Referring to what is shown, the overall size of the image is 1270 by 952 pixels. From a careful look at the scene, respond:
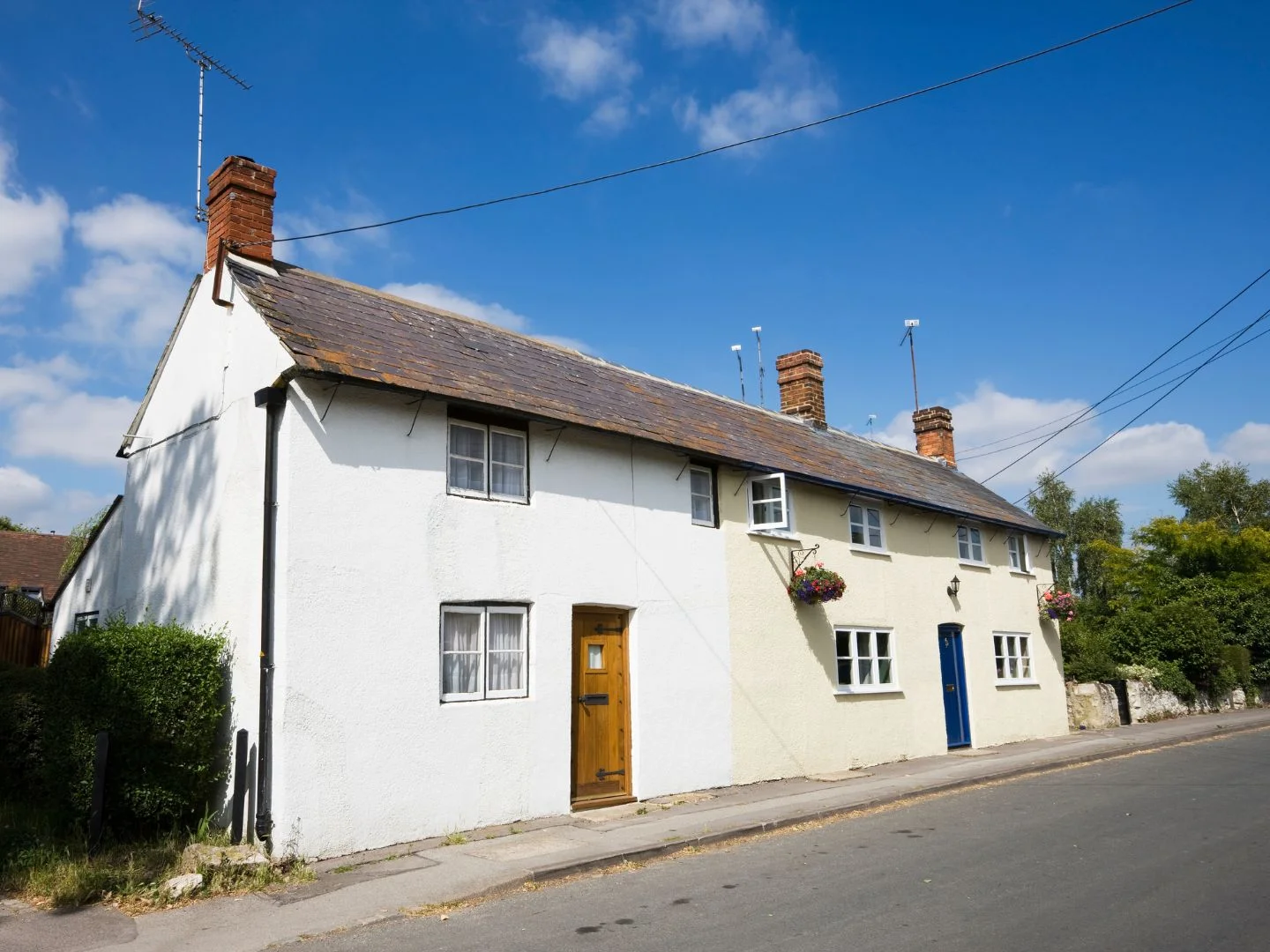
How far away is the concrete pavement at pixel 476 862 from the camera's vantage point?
7004 millimetres

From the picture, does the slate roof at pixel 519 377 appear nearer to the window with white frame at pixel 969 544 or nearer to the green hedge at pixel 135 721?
the window with white frame at pixel 969 544

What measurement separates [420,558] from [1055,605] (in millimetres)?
17515

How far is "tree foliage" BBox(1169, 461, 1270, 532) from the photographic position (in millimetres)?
49094

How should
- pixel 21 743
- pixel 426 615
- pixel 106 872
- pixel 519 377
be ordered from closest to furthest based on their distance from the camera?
pixel 106 872, pixel 426 615, pixel 21 743, pixel 519 377

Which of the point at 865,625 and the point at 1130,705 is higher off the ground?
the point at 865,625

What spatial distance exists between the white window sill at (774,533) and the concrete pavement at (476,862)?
3.78 metres

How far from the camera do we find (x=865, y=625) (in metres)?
17.1

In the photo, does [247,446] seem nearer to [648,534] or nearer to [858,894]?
[648,534]

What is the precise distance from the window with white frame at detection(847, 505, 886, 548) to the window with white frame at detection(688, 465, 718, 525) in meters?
3.92

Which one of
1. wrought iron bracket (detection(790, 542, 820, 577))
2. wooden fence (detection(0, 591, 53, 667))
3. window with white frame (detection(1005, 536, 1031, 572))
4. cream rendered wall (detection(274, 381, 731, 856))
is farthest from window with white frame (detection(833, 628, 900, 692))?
wooden fence (detection(0, 591, 53, 667))

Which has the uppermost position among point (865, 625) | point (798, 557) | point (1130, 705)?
point (798, 557)

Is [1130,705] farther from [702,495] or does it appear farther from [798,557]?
[702,495]

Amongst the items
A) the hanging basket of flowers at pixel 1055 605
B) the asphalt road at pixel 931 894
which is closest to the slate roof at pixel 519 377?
the hanging basket of flowers at pixel 1055 605

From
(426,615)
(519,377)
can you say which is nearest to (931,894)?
(426,615)
